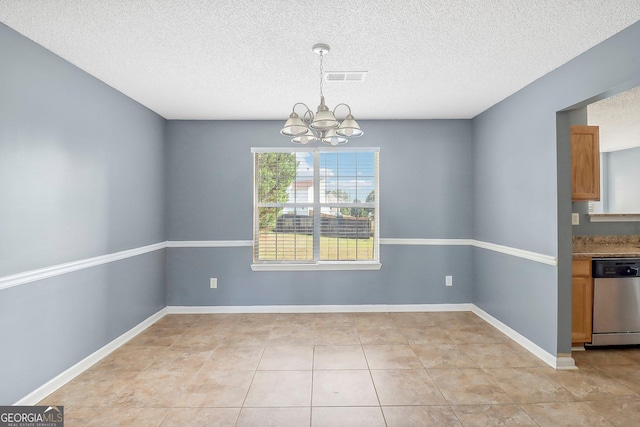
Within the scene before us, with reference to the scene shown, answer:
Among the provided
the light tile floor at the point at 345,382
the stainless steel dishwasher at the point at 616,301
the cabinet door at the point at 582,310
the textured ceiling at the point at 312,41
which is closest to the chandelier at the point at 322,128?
the textured ceiling at the point at 312,41

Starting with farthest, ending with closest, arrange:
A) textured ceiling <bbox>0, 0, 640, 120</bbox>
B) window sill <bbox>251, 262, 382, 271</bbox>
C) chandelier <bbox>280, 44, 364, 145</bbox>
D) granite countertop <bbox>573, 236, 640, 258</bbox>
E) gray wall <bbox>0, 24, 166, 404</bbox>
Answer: window sill <bbox>251, 262, 382, 271</bbox> → granite countertop <bbox>573, 236, 640, 258</bbox> → chandelier <bbox>280, 44, 364, 145</bbox> → gray wall <bbox>0, 24, 166, 404</bbox> → textured ceiling <bbox>0, 0, 640, 120</bbox>

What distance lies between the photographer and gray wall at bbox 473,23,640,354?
90.5 inches

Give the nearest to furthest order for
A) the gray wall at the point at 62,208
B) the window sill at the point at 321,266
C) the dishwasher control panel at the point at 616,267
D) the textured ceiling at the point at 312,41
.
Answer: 1. the textured ceiling at the point at 312,41
2. the gray wall at the point at 62,208
3. the dishwasher control panel at the point at 616,267
4. the window sill at the point at 321,266

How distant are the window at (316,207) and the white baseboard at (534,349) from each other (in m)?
1.55

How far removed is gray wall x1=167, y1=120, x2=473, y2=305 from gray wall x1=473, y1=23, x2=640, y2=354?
1.57 feet

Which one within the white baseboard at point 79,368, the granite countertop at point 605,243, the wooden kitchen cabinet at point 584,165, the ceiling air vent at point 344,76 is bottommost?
the white baseboard at point 79,368

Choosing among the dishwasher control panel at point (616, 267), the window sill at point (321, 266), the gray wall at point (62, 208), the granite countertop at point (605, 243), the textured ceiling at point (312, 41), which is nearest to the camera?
the textured ceiling at point (312, 41)

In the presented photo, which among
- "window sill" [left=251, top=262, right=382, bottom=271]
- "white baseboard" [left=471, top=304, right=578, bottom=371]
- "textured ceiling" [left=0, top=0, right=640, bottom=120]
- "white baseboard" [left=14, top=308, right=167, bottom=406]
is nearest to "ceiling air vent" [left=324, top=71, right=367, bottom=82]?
"textured ceiling" [left=0, top=0, right=640, bottom=120]

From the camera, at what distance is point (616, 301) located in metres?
3.02

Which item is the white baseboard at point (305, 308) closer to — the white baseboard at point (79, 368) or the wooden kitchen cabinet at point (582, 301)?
the white baseboard at point (79, 368)

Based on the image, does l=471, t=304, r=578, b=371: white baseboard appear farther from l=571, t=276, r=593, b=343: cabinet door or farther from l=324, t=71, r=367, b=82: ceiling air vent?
l=324, t=71, r=367, b=82: ceiling air vent

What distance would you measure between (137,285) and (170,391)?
1.53 m

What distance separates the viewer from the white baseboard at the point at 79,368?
2.20 metres

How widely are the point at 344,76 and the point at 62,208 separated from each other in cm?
259
